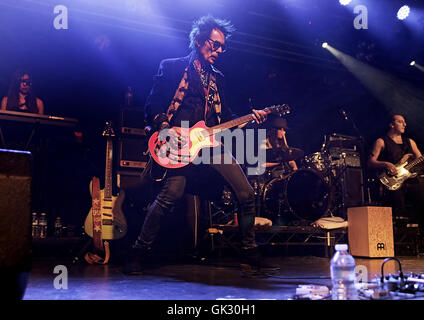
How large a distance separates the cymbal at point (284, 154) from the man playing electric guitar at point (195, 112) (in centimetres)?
219

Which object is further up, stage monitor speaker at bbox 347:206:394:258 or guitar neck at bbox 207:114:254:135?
guitar neck at bbox 207:114:254:135

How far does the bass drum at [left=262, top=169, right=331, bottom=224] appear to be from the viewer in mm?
5762

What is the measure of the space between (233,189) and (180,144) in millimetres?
622

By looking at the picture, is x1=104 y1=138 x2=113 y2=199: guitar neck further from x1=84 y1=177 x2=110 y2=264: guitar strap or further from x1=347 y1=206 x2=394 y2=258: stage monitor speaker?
x1=347 y1=206 x2=394 y2=258: stage monitor speaker

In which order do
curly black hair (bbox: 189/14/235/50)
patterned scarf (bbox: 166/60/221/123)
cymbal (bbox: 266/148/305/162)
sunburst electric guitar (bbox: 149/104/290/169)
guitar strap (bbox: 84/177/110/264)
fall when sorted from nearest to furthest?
sunburst electric guitar (bbox: 149/104/290/169) → patterned scarf (bbox: 166/60/221/123) → curly black hair (bbox: 189/14/235/50) → guitar strap (bbox: 84/177/110/264) → cymbal (bbox: 266/148/305/162)

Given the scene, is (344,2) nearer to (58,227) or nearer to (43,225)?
(58,227)

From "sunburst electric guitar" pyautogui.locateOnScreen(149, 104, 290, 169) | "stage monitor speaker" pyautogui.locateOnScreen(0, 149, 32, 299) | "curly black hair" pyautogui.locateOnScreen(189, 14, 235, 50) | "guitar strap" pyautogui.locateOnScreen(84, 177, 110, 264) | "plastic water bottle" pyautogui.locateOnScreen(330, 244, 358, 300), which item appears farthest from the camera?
"guitar strap" pyautogui.locateOnScreen(84, 177, 110, 264)

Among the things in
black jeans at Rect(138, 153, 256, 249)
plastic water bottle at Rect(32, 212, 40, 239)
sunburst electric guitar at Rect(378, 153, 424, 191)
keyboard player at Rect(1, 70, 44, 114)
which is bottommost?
plastic water bottle at Rect(32, 212, 40, 239)

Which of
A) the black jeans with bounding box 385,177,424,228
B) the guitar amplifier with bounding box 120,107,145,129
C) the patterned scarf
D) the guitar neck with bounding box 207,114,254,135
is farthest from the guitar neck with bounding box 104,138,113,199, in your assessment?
the black jeans with bounding box 385,177,424,228

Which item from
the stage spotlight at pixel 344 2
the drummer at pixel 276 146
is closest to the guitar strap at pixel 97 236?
the drummer at pixel 276 146

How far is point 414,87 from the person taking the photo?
7.94 meters

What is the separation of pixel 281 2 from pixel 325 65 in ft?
6.09

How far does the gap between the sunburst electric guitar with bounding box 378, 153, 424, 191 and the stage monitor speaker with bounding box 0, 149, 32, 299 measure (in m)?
5.84

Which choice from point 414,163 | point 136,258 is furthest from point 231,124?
point 414,163
